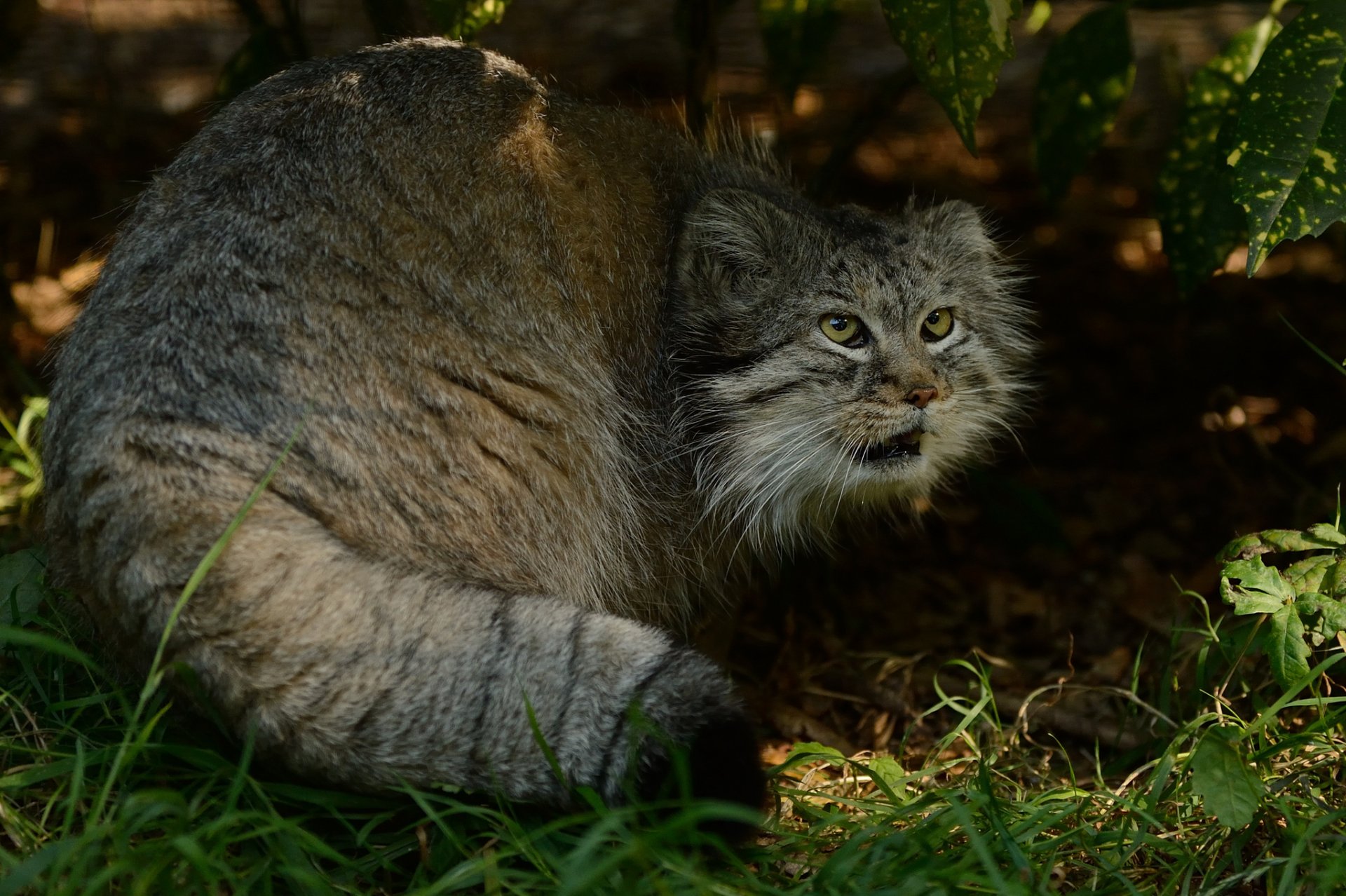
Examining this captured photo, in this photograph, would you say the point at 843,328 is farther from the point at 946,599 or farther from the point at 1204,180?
the point at 946,599

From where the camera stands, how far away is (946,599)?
547 centimetres

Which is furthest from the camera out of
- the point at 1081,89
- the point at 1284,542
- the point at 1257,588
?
the point at 1081,89

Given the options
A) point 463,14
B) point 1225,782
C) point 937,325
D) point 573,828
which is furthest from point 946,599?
point 463,14

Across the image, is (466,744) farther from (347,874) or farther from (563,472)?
(563,472)

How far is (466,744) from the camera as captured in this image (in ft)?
9.36

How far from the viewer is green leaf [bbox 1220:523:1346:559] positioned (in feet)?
11.6

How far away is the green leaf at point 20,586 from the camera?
3740mm

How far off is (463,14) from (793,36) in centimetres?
146

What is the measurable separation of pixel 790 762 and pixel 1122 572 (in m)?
2.66

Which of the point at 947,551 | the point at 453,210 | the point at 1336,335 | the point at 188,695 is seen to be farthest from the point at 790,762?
the point at 1336,335

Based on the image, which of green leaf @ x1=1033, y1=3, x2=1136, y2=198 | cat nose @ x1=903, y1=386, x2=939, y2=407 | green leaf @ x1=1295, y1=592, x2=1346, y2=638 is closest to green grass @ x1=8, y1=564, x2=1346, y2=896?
green leaf @ x1=1295, y1=592, x2=1346, y2=638

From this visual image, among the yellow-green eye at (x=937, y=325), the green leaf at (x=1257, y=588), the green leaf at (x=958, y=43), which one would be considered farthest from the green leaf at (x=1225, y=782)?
the green leaf at (x=958, y=43)

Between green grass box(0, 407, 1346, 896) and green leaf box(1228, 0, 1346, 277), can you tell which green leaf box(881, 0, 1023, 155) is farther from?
green grass box(0, 407, 1346, 896)

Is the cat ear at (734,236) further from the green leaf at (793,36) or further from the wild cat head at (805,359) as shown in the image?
the green leaf at (793,36)
